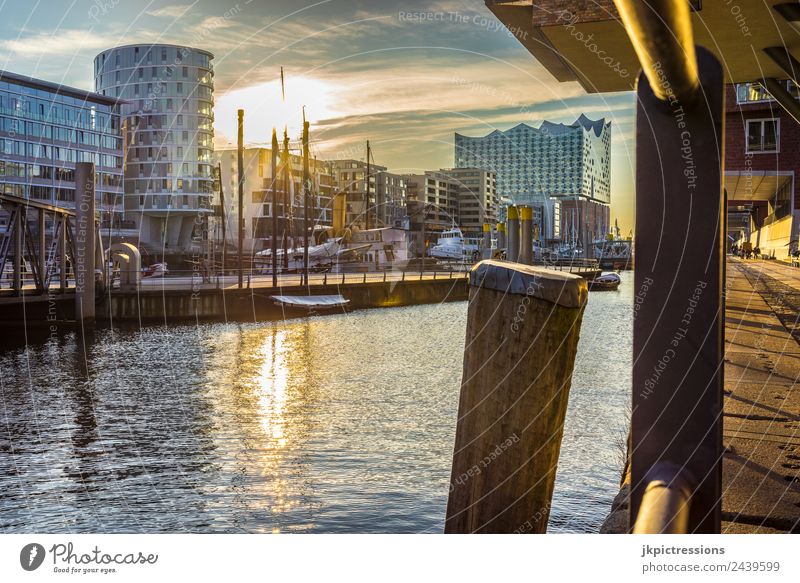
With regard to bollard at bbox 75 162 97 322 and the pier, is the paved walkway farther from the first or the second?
bollard at bbox 75 162 97 322

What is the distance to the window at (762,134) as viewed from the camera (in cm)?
2788

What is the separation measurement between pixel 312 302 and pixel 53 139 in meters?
40.0

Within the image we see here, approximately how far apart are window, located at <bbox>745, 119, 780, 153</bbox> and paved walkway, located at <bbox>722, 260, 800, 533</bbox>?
21.4 m

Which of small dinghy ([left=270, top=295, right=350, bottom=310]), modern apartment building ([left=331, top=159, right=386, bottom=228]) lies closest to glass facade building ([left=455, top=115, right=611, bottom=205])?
small dinghy ([left=270, top=295, right=350, bottom=310])

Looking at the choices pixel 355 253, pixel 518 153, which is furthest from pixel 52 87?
pixel 518 153

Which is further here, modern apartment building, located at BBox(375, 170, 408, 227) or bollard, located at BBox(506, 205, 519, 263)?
modern apartment building, located at BBox(375, 170, 408, 227)

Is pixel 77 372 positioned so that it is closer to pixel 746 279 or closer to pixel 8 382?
pixel 8 382

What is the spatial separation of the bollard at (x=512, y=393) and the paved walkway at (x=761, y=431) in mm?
725

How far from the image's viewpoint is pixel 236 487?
9570 mm

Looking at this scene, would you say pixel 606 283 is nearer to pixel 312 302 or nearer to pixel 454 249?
pixel 312 302

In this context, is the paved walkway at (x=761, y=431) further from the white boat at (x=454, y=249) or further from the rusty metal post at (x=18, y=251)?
the white boat at (x=454, y=249)

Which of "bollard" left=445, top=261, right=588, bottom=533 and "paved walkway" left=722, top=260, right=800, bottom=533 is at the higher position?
"bollard" left=445, top=261, right=588, bottom=533

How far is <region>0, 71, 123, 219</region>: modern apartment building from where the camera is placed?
6134 cm

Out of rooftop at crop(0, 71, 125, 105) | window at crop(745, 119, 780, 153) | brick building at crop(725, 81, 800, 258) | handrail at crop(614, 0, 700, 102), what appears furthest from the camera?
rooftop at crop(0, 71, 125, 105)
